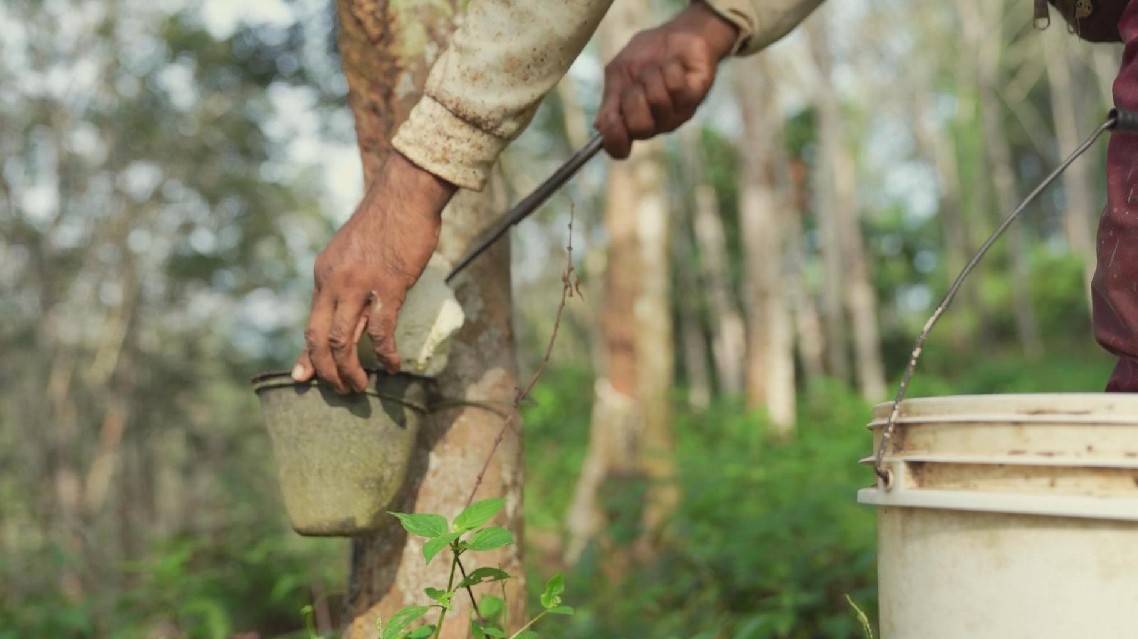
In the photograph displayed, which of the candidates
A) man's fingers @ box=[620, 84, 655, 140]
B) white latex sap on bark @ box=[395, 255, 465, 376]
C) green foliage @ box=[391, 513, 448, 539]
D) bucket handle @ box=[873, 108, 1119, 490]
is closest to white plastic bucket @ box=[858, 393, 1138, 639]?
bucket handle @ box=[873, 108, 1119, 490]

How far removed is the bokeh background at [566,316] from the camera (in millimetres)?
3963

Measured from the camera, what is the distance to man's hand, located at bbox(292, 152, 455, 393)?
1620 mm

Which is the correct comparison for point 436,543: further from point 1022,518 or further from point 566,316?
point 566,316

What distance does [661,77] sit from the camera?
78.6 inches

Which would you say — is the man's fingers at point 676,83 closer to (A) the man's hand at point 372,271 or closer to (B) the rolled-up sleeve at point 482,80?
(B) the rolled-up sleeve at point 482,80

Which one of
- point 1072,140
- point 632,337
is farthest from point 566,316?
point 632,337

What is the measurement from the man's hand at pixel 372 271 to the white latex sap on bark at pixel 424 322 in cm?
6

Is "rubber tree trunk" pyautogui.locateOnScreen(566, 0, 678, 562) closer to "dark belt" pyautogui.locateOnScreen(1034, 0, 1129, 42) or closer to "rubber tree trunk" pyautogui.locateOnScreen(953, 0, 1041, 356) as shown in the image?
"dark belt" pyautogui.locateOnScreen(1034, 0, 1129, 42)

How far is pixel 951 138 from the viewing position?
3212 cm

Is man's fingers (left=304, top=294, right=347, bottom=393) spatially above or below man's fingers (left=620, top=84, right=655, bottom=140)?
below

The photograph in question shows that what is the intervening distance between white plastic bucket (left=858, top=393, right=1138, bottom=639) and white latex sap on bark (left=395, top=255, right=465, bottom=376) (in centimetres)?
73

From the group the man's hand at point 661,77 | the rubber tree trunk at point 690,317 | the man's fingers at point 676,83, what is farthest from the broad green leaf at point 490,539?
the rubber tree trunk at point 690,317

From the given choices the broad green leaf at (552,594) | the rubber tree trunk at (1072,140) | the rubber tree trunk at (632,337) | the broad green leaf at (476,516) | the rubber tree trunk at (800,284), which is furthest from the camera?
the rubber tree trunk at (1072,140)

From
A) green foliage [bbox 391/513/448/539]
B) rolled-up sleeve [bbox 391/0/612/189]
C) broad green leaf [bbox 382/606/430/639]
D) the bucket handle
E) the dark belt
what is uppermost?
the dark belt
